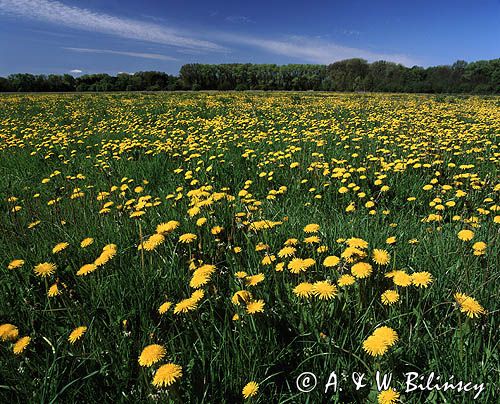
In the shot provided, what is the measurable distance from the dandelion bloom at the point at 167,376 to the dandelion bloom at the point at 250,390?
261mm

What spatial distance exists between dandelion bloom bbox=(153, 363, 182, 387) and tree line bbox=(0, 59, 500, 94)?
52165 millimetres

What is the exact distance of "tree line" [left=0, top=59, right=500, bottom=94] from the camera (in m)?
50.5

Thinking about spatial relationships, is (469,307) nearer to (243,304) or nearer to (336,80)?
(243,304)

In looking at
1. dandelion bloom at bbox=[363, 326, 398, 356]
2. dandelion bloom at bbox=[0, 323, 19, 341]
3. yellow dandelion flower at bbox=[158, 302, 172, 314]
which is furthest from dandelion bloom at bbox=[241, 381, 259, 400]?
dandelion bloom at bbox=[0, 323, 19, 341]

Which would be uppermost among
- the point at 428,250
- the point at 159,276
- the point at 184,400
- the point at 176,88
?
the point at 176,88

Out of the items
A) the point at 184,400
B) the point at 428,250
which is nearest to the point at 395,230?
the point at 428,250

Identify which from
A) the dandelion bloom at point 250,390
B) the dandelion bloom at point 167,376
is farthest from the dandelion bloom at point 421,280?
the dandelion bloom at point 167,376

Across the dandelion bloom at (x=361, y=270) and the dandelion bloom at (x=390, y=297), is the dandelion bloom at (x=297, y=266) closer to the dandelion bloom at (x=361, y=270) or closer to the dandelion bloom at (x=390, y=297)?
the dandelion bloom at (x=361, y=270)

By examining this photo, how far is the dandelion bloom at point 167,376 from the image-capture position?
1.17 meters

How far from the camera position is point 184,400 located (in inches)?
52.9

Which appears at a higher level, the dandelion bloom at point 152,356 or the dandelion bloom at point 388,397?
the dandelion bloom at point 152,356

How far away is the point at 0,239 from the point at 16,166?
12.7ft

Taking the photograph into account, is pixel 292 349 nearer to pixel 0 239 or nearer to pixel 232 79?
pixel 0 239

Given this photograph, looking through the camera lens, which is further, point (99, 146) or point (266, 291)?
point (99, 146)
